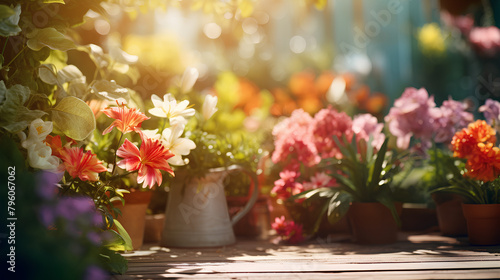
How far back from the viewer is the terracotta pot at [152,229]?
180 centimetres

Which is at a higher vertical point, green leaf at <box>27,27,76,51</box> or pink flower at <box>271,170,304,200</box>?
green leaf at <box>27,27,76,51</box>

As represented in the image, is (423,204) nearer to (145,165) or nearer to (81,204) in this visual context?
(145,165)

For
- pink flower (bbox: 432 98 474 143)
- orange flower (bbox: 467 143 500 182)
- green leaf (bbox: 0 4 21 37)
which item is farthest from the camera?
pink flower (bbox: 432 98 474 143)

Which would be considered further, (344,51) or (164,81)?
(344,51)

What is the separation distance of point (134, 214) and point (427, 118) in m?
1.08

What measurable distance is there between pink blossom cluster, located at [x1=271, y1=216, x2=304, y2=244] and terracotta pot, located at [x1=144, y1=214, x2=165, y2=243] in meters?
0.44

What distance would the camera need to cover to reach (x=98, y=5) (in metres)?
1.35

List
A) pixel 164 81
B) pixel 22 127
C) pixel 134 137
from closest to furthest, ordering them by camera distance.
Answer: pixel 22 127
pixel 134 137
pixel 164 81

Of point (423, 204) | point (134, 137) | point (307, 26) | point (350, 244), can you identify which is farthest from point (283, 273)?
point (307, 26)

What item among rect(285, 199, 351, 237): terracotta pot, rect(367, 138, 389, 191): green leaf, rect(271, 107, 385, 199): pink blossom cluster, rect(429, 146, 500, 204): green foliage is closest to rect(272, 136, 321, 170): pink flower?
rect(271, 107, 385, 199): pink blossom cluster

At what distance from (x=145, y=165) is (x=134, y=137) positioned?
13.9 inches

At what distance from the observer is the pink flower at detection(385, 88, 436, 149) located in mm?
1756

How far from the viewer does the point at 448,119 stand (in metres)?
1.76

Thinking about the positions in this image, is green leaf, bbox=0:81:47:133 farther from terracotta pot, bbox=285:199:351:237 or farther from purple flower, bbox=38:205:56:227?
terracotta pot, bbox=285:199:351:237
